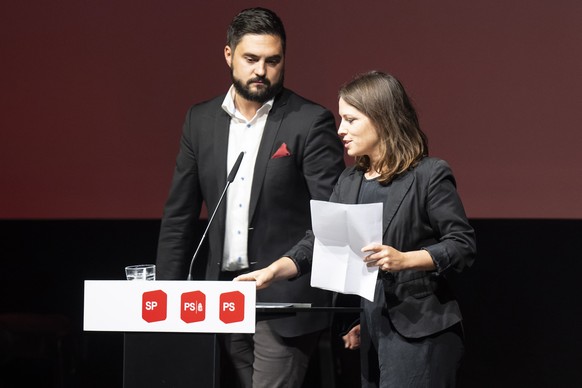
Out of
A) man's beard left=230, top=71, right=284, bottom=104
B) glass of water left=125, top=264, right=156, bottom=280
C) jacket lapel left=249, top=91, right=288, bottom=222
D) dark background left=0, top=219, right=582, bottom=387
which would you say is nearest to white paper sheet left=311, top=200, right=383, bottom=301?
glass of water left=125, top=264, right=156, bottom=280

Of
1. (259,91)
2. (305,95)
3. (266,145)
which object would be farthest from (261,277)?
(305,95)

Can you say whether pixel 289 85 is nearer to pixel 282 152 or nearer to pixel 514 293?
pixel 282 152

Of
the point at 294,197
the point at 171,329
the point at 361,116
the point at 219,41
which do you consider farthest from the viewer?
the point at 219,41

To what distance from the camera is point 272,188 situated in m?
2.93

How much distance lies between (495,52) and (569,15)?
320 mm

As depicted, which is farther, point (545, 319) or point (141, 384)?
point (545, 319)

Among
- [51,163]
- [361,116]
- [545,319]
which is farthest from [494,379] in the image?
[51,163]

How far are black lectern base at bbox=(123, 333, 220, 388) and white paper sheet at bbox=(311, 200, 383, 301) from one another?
0.34 meters

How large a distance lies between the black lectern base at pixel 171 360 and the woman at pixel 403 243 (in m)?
0.22

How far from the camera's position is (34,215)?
13.6 ft

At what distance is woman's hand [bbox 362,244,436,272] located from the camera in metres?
2.21

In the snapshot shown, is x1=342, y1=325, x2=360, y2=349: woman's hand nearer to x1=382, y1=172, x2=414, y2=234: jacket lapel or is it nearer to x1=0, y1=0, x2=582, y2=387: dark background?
x1=382, y1=172, x2=414, y2=234: jacket lapel

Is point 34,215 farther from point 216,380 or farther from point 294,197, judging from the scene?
point 216,380

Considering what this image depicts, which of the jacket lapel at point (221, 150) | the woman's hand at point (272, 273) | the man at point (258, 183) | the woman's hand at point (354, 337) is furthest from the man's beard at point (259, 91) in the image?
the woman's hand at point (354, 337)
